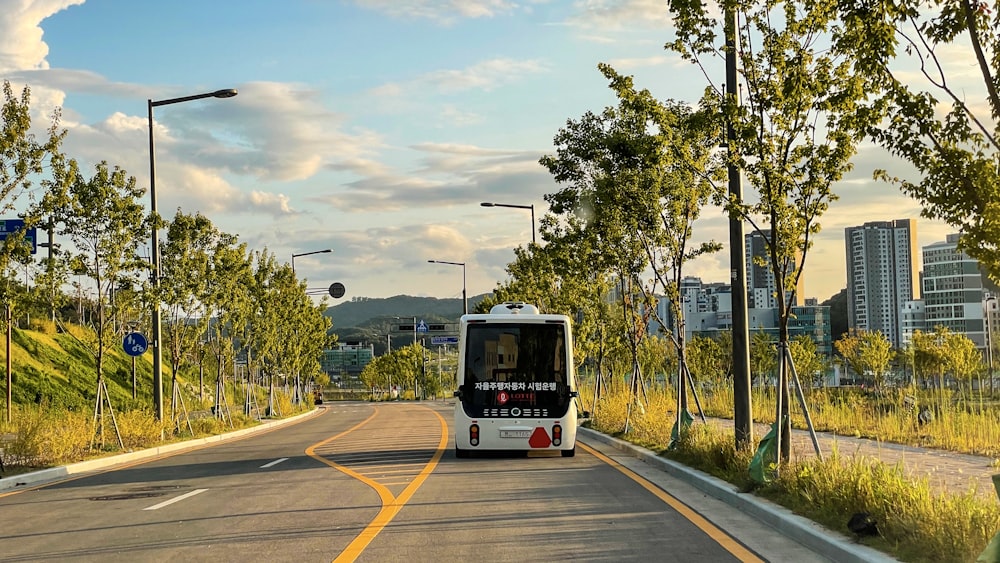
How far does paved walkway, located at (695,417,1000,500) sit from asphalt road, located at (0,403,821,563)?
8.27 feet

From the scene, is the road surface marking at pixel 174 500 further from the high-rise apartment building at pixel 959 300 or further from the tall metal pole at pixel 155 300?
the high-rise apartment building at pixel 959 300

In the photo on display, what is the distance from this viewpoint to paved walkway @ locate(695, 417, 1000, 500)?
40.3 ft

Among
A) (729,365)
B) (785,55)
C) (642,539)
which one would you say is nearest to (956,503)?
(642,539)

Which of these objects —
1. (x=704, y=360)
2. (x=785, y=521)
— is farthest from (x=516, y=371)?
(x=704, y=360)

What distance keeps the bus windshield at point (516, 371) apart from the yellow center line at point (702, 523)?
11.7ft

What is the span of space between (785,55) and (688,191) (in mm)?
7764

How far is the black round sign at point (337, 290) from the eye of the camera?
71475 mm

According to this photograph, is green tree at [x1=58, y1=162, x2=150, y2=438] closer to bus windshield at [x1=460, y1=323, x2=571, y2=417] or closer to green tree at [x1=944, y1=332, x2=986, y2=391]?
bus windshield at [x1=460, y1=323, x2=571, y2=417]

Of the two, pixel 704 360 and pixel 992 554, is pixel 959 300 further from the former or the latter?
pixel 992 554

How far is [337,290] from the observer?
2854 inches

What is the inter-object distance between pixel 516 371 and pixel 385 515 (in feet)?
28.6

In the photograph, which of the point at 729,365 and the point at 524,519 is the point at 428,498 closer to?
the point at 524,519

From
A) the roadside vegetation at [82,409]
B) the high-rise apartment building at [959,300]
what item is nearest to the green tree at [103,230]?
the roadside vegetation at [82,409]

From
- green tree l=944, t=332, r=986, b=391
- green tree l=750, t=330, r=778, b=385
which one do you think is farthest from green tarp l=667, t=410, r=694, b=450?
green tree l=750, t=330, r=778, b=385
